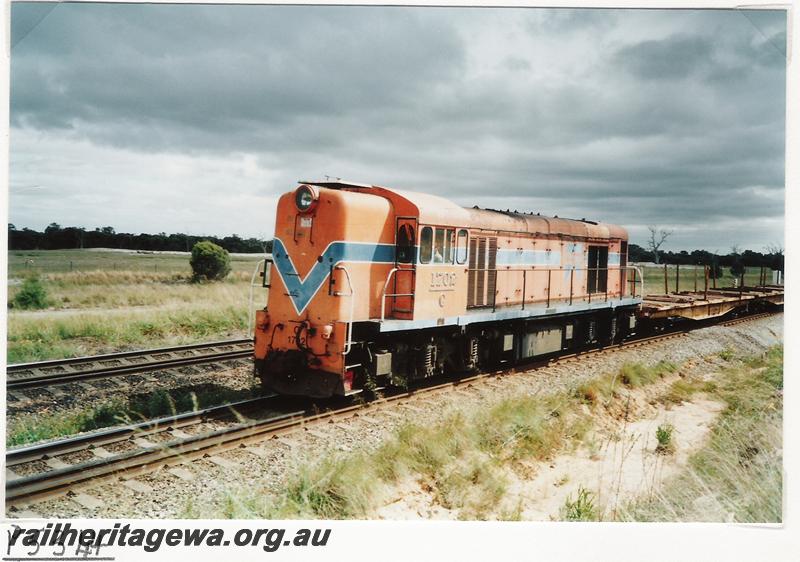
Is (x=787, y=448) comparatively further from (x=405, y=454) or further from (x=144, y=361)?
(x=144, y=361)

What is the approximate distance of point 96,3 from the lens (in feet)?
15.9

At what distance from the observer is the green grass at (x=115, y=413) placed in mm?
6312

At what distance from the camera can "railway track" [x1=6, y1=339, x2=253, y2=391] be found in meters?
8.12

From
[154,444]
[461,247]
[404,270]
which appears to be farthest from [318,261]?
[154,444]

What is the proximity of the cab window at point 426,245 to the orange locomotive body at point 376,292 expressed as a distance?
25mm

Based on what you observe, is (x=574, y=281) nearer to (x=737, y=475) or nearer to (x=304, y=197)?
(x=304, y=197)

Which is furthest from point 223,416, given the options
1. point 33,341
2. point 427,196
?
point 33,341

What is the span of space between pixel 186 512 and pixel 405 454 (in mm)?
2063

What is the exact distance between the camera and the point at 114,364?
945 cm

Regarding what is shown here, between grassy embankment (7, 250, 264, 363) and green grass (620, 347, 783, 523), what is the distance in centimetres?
943

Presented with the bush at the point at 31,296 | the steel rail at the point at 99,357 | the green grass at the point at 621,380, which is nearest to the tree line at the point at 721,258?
the green grass at the point at 621,380

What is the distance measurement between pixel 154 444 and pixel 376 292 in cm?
328

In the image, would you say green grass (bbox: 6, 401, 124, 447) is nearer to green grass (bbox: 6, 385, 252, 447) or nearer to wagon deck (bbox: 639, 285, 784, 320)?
green grass (bbox: 6, 385, 252, 447)

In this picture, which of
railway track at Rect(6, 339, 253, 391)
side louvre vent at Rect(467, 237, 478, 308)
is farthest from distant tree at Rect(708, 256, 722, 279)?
railway track at Rect(6, 339, 253, 391)
